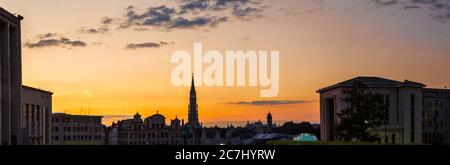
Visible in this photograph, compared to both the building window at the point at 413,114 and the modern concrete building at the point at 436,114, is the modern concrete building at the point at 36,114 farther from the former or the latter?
the modern concrete building at the point at 436,114

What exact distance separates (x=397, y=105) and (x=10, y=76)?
88.2 meters

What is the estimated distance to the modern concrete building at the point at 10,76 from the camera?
66938 millimetres

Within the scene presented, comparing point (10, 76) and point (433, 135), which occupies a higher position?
point (10, 76)

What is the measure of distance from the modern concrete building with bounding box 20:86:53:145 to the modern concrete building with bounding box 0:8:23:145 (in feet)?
56.7

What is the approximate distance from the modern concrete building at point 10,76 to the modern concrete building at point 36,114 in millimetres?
17279

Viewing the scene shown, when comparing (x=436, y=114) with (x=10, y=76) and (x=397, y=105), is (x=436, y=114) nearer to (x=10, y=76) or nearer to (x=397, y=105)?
(x=397, y=105)

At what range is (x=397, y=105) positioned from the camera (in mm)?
139500

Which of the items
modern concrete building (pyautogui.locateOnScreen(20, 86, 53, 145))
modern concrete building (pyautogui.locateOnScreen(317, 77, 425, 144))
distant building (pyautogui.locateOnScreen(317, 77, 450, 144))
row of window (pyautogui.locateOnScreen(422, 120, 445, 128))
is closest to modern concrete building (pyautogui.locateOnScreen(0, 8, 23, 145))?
modern concrete building (pyautogui.locateOnScreen(20, 86, 53, 145))

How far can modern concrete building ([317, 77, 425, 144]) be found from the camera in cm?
13562

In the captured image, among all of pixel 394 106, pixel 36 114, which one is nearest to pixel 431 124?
pixel 394 106

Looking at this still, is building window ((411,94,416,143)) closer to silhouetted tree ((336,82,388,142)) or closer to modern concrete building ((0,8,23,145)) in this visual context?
silhouetted tree ((336,82,388,142))
